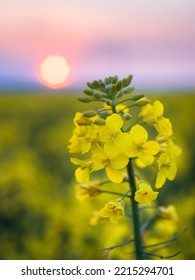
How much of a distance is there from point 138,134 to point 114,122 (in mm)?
51

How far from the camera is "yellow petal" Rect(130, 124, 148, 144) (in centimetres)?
93

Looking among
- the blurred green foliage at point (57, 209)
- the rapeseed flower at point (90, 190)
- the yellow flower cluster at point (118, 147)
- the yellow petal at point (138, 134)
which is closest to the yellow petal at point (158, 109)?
the yellow flower cluster at point (118, 147)

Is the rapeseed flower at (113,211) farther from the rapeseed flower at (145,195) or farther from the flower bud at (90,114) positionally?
the flower bud at (90,114)

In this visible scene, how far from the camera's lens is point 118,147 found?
924 millimetres

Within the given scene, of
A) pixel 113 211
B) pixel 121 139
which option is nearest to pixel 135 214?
pixel 113 211

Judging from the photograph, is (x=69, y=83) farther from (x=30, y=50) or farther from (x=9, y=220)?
(x=9, y=220)

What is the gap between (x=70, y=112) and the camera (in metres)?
4.48

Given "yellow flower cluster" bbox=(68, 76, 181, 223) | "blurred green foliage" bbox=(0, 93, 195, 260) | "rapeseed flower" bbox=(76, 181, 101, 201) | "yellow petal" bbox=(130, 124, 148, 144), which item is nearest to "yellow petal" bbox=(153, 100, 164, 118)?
"yellow flower cluster" bbox=(68, 76, 181, 223)

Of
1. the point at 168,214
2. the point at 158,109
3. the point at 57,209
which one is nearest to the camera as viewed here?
the point at 158,109

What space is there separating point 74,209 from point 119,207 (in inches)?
30.6

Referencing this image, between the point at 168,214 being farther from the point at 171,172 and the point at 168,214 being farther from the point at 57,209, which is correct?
the point at 57,209

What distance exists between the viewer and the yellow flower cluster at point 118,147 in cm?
93

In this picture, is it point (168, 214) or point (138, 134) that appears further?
point (168, 214)
